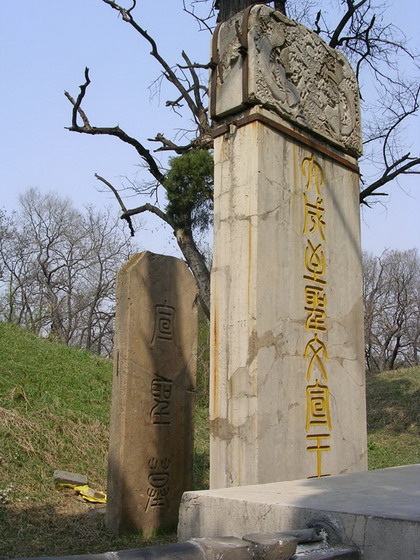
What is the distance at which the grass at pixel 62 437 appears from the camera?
15.0 ft

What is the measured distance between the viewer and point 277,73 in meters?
4.55

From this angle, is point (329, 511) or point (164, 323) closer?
point (329, 511)

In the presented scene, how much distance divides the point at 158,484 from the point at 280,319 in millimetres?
1758

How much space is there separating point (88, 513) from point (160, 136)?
6680 millimetres

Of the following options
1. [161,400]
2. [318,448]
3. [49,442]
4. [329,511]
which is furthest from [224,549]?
[49,442]

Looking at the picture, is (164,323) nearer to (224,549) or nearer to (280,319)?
(280,319)

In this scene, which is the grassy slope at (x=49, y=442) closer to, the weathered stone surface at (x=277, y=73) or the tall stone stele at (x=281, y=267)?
the tall stone stele at (x=281, y=267)

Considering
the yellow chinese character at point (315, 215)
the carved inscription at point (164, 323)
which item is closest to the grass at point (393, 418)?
the carved inscription at point (164, 323)

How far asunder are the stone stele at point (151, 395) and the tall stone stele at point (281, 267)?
0.93 m

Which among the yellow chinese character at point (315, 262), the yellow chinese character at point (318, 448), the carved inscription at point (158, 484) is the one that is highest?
the yellow chinese character at point (315, 262)

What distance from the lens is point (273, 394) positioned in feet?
13.3

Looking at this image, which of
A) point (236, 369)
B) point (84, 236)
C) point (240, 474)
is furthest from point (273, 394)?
point (84, 236)

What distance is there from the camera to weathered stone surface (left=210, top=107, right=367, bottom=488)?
13.0 ft

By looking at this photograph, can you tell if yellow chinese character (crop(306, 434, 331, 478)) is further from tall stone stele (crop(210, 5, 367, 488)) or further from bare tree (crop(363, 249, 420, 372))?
bare tree (crop(363, 249, 420, 372))
